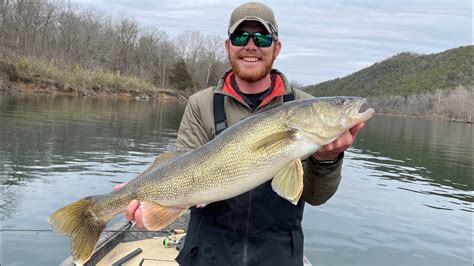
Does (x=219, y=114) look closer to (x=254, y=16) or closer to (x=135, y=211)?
(x=254, y=16)

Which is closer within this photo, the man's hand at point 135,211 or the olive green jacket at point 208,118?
the man's hand at point 135,211

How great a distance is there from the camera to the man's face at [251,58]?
3.46m

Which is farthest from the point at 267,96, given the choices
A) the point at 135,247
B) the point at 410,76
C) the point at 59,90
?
the point at 410,76

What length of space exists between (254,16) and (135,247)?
5.10 meters

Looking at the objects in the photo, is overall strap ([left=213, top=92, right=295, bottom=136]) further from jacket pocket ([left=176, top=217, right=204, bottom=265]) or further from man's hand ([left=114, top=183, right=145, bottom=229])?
man's hand ([left=114, top=183, right=145, bottom=229])

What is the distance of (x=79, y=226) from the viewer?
137 inches

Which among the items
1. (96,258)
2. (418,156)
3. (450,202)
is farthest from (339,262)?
(418,156)

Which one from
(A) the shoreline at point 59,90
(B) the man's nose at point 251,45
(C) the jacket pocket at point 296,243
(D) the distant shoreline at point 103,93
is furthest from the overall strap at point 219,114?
(D) the distant shoreline at point 103,93

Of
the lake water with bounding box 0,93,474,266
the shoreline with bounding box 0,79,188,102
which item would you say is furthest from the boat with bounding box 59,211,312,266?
the shoreline with bounding box 0,79,188,102

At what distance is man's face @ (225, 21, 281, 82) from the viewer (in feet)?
11.3

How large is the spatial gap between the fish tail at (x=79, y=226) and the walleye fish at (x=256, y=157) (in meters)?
0.49

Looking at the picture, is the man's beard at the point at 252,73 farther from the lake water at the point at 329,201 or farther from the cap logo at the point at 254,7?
the lake water at the point at 329,201

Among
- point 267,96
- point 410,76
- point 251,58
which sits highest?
point 410,76

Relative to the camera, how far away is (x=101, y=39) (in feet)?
288
